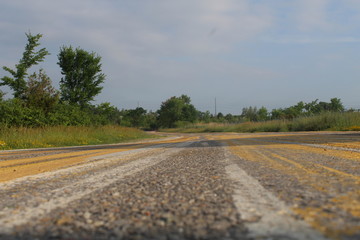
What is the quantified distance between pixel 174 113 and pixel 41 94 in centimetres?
5192

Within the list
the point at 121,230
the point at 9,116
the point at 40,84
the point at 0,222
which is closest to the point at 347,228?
the point at 121,230

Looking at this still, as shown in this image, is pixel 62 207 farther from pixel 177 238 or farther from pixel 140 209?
pixel 177 238

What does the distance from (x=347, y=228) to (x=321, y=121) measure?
2597 cm

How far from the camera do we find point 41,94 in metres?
18.9

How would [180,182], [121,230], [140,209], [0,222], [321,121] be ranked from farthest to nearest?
[321,121], [180,182], [140,209], [0,222], [121,230]

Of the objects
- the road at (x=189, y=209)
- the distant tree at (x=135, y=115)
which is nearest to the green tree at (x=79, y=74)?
the road at (x=189, y=209)

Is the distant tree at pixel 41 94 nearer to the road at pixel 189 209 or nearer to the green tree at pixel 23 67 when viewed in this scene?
the green tree at pixel 23 67

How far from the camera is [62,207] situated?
1490 millimetres

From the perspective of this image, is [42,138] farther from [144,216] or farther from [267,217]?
[267,217]

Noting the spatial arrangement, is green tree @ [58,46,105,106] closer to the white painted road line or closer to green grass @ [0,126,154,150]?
green grass @ [0,126,154,150]

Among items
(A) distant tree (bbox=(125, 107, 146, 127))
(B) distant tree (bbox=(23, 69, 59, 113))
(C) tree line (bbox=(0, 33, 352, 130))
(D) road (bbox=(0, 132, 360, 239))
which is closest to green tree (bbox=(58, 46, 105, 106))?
(C) tree line (bbox=(0, 33, 352, 130))

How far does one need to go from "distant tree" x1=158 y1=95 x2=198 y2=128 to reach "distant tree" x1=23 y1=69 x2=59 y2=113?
50.6m

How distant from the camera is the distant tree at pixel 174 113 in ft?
231

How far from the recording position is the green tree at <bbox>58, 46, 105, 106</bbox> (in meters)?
27.2
